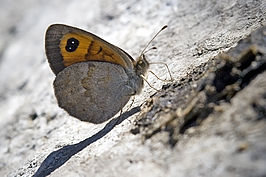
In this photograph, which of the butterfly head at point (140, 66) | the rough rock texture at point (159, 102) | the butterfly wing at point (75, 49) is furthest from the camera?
the butterfly head at point (140, 66)

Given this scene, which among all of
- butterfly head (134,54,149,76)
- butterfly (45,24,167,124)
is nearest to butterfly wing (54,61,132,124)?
butterfly (45,24,167,124)

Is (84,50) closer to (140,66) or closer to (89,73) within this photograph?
(89,73)

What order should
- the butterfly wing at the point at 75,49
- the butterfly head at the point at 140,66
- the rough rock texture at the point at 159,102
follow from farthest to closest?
1. the butterfly head at the point at 140,66
2. the butterfly wing at the point at 75,49
3. the rough rock texture at the point at 159,102

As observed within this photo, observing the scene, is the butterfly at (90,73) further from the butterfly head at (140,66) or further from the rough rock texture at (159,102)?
the rough rock texture at (159,102)

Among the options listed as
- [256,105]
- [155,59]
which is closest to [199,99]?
[256,105]

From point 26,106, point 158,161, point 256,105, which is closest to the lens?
point 256,105

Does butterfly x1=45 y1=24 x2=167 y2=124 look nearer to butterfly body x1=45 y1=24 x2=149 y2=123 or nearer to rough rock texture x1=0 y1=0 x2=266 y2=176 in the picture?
butterfly body x1=45 y1=24 x2=149 y2=123

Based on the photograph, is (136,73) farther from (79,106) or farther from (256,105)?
(256,105)

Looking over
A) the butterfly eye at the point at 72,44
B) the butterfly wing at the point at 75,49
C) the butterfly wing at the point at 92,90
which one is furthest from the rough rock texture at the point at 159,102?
the butterfly eye at the point at 72,44
